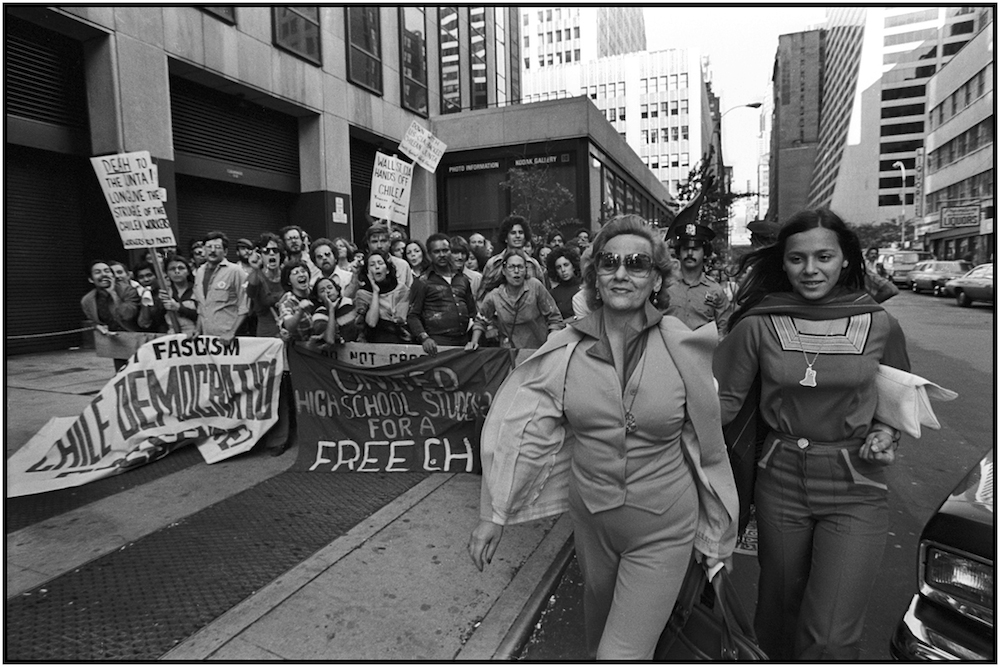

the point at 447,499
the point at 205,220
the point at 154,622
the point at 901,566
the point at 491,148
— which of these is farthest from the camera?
the point at 491,148

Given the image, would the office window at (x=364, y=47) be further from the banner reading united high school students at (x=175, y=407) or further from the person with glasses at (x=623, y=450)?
the person with glasses at (x=623, y=450)

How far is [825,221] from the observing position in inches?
97.7

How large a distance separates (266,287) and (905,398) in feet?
20.0

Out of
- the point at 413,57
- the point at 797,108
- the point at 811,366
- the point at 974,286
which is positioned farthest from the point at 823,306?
the point at 797,108

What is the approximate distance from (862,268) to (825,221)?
0.29 metres

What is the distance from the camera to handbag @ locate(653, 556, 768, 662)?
2105 millimetres

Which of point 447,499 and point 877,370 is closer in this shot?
point 877,370

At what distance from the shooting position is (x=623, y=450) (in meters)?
2.14

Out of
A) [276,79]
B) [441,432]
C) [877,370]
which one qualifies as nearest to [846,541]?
[877,370]

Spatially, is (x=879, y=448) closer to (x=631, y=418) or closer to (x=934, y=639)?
(x=934, y=639)

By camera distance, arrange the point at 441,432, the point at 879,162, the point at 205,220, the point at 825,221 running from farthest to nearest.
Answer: the point at 879,162
the point at 205,220
the point at 441,432
the point at 825,221

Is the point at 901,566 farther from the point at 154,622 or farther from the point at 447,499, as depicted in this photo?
the point at 154,622

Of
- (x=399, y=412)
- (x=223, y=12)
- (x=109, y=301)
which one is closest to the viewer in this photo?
(x=399, y=412)

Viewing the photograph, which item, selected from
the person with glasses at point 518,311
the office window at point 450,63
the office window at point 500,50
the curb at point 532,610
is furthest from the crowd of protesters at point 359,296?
the office window at point 500,50
